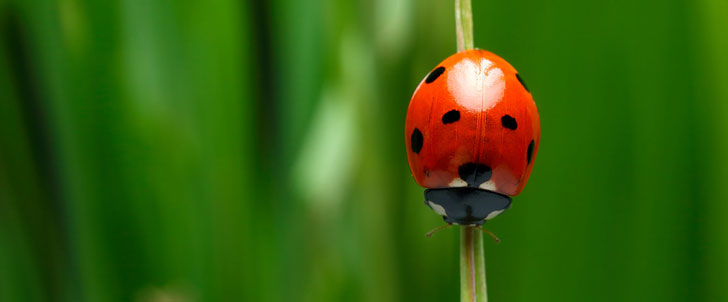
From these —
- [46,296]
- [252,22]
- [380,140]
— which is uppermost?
[252,22]

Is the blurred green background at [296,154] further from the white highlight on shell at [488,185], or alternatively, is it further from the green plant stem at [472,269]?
the green plant stem at [472,269]

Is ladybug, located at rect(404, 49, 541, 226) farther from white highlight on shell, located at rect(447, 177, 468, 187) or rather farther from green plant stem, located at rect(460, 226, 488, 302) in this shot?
green plant stem, located at rect(460, 226, 488, 302)

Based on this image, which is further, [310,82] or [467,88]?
[310,82]

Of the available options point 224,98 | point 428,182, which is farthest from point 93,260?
point 428,182

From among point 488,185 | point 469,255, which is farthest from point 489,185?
point 469,255

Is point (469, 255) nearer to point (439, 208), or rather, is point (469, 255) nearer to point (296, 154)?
point (439, 208)

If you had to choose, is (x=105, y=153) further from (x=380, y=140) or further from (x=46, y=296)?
(x=380, y=140)

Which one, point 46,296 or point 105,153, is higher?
point 105,153
